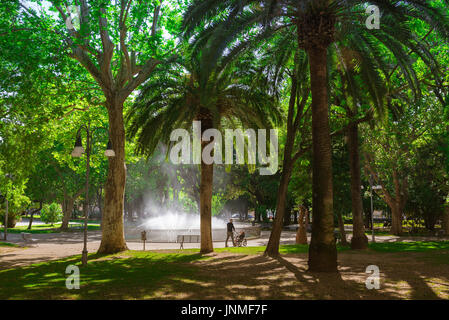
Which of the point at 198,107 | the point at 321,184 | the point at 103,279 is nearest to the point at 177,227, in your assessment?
the point at 198,107

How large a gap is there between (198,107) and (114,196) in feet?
18.5

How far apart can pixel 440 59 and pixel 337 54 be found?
643cm

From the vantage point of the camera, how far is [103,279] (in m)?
9.98

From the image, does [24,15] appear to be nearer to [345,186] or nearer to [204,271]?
[204,271]

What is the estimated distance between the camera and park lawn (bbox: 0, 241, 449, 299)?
783 centimetres

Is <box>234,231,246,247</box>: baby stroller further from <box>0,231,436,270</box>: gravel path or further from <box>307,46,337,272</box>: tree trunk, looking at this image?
<box>307,46,337,272</box>: tree trunk

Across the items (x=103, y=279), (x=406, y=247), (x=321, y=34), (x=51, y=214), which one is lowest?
(x=406, y=247)

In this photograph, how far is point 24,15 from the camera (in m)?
15.8

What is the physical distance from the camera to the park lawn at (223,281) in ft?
25.7

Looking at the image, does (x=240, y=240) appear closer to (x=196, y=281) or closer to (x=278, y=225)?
(x=278, y=225)

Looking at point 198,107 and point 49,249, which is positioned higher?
point 198,107

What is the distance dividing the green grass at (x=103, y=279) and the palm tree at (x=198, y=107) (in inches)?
183

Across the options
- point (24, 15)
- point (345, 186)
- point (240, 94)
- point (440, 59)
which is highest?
point (24, 15)
